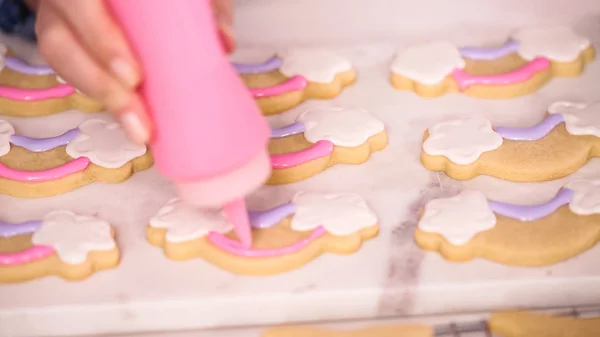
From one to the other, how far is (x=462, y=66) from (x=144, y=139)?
14.0 inches

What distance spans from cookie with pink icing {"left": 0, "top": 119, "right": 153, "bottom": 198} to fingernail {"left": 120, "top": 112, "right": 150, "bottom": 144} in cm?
15

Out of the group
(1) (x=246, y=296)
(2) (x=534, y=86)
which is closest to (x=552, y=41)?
(2) (x=534, y=86)

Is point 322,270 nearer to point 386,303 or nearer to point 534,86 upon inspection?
point 386,303

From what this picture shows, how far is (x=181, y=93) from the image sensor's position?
43cm

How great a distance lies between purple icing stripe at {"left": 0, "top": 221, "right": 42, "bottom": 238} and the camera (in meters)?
0.54

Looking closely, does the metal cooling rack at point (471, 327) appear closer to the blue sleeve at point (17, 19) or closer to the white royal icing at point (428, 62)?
the white royal icing at point (428, 62)

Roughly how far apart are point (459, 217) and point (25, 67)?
45cm

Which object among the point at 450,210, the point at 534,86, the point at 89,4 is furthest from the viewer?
the point at 534,86

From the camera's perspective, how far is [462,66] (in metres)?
0.67

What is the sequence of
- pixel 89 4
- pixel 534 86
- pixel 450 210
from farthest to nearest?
pixel 534 86, pixel 450 210, pixel 89 4

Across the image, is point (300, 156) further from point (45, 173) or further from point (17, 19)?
point (17, 19)

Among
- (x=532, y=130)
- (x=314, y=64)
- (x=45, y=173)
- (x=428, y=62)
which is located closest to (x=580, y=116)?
(x=532, y=130)

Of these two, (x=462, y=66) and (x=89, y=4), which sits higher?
(x=89, y=4)

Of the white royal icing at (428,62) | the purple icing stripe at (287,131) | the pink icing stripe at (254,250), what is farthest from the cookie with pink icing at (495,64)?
the pink icing stripe at (254,250)
